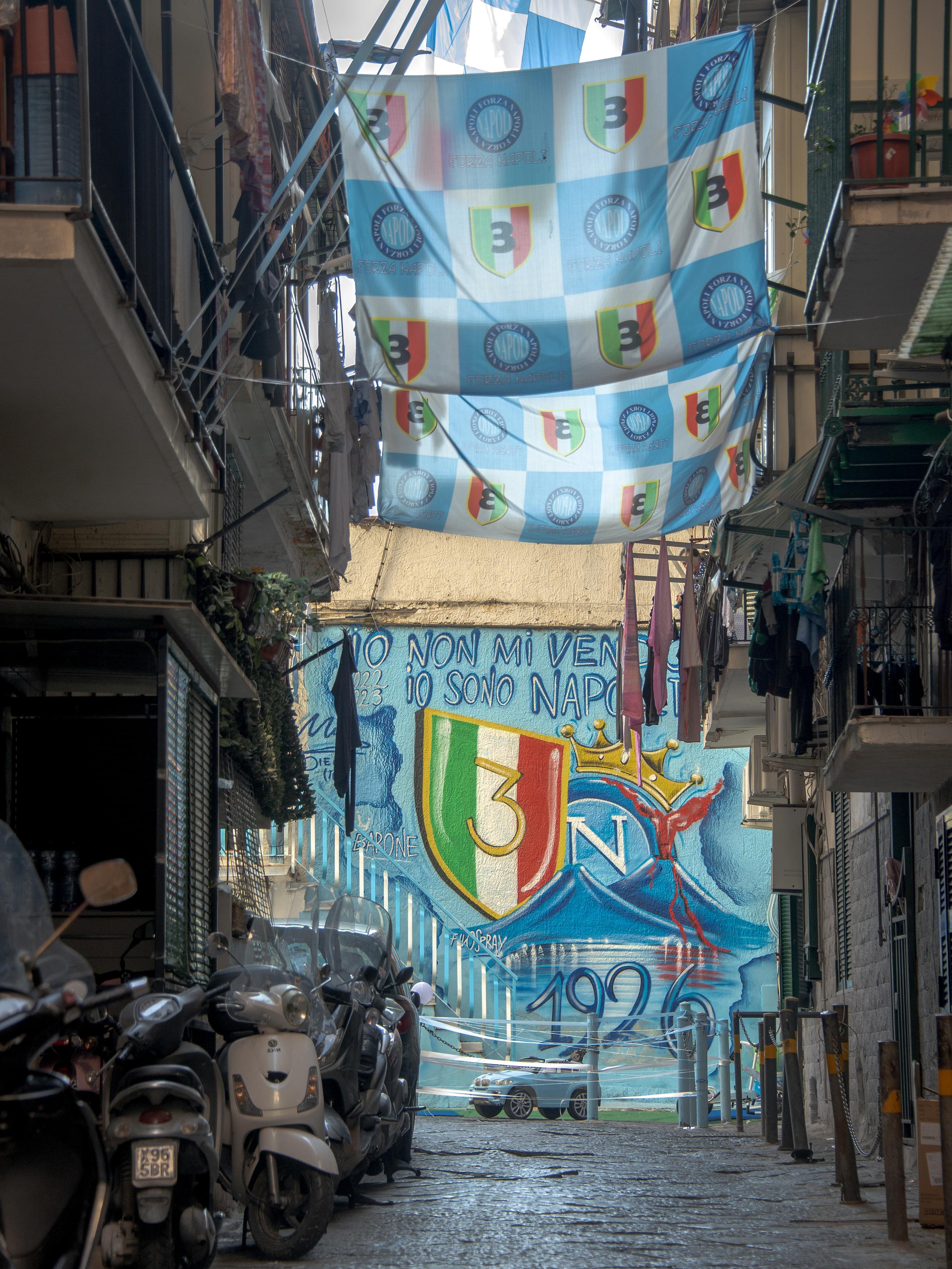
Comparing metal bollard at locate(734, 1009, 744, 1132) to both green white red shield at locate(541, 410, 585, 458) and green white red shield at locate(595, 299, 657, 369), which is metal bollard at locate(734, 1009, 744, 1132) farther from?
green white red shield at locate(595, 299, 657, 369)

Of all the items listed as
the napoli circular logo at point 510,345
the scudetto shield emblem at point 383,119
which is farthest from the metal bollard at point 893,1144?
the scudetto shield emblem at point 383,119

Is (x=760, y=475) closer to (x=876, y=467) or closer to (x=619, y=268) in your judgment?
(x=876, y=467)

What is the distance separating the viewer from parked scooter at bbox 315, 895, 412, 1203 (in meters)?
8.41

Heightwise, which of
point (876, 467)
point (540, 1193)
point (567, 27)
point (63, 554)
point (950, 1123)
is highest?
point (567, 27)

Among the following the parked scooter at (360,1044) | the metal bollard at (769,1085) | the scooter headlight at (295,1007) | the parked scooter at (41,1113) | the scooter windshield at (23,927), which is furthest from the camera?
the metal bollard at (769,1085)

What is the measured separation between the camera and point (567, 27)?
434 inches

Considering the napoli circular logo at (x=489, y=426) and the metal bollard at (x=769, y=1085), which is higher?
the napoli circular logo at (x=489, y=426)

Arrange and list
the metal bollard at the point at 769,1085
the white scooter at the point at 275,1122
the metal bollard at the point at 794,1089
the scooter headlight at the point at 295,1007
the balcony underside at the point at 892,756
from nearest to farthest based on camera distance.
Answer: the white scooter at the point at 275,1122 < the scooter headlight at the point at 295,1007 < the balcony underside at the point at 892,756 < the metal bollard at the point at 794,1089 < the metal bollard at the point at 769,1085

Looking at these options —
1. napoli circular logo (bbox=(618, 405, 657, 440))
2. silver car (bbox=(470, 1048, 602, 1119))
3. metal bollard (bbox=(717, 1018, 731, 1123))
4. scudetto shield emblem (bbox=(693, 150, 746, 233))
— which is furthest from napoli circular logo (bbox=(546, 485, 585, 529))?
silver car (bbox=(470, 1048, 602, 1119))

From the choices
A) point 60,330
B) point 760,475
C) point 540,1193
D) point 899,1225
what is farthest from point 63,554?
point 760,475

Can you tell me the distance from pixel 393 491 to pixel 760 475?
522cm

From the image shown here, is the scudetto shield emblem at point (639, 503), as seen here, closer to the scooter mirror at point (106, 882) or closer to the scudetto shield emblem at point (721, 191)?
the scudetto shield emblem at point (721, 191)

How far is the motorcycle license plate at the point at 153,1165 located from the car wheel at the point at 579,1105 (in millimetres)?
16683

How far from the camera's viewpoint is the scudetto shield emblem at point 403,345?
885 cm
